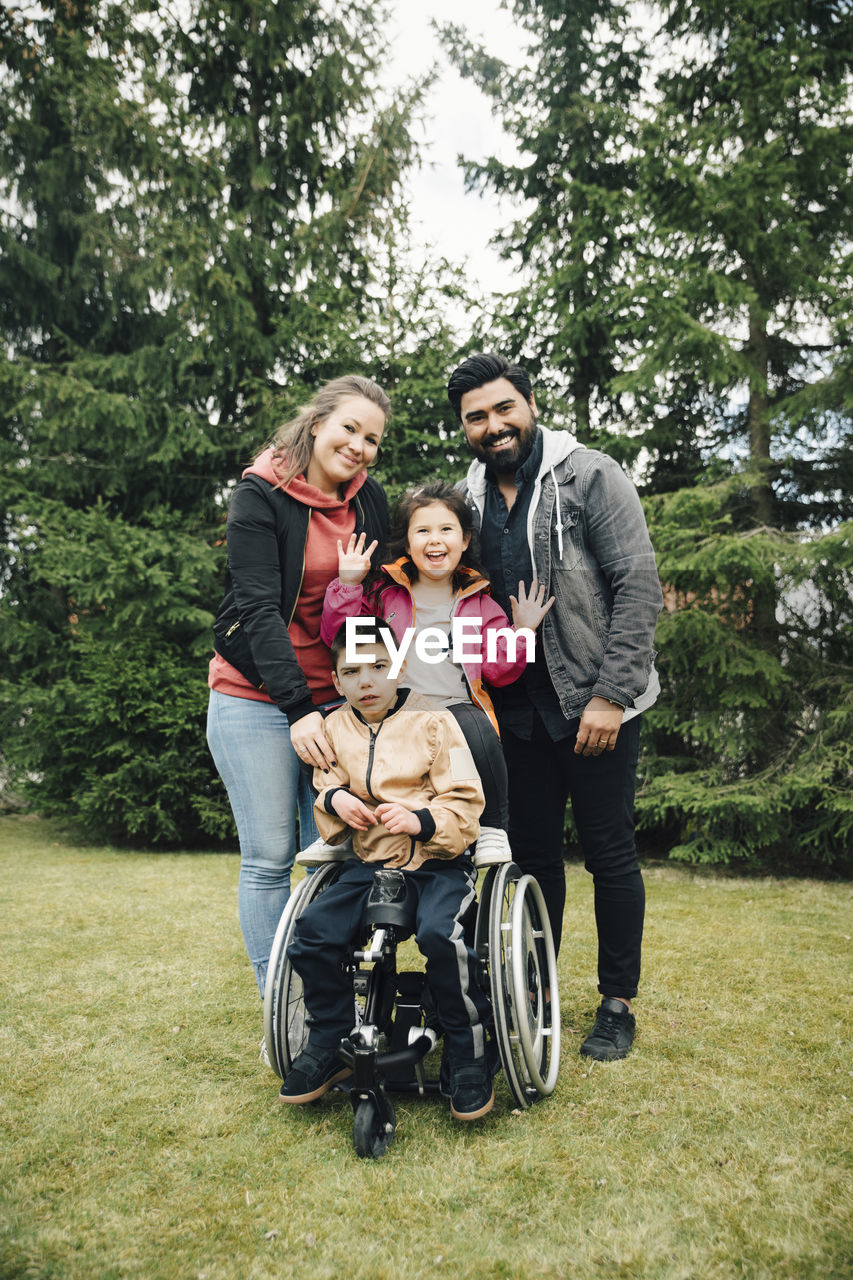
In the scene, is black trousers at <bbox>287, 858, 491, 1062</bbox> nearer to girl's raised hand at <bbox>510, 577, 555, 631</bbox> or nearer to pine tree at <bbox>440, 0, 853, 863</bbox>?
girl's raised hand at <bbox>510, 577, 555, 631</bbox>

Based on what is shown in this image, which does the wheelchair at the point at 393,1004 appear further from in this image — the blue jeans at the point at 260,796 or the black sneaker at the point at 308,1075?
the blue jeans at the point at 260,796

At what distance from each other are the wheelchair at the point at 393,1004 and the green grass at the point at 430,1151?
83 mm

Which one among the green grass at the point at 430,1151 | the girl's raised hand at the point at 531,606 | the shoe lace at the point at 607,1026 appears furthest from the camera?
the shoe lace at the point at 607,1026

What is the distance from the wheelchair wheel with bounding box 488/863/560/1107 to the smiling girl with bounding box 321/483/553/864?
6.9 inches

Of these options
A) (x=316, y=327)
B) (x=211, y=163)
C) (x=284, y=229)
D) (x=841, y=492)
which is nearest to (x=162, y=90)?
(x=211, y=163)

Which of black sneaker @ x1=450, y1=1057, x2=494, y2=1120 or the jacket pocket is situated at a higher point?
the jacket pocket

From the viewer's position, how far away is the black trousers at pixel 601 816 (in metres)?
2.47

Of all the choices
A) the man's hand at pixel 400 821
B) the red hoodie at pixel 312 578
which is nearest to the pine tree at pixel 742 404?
the red hoodie at pixel 312 578

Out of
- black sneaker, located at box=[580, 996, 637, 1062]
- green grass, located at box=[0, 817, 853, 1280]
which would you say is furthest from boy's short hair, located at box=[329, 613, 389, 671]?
black sneaker, located at box=[580, 996, 637, 1062]

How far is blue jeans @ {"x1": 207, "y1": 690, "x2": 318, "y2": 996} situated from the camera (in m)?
2.32

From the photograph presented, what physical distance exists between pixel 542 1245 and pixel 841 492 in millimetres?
5282

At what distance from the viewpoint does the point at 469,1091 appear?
203 centimetres

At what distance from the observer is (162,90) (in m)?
7.11

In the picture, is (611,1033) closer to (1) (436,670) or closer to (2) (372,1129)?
(2) (372,1129)
